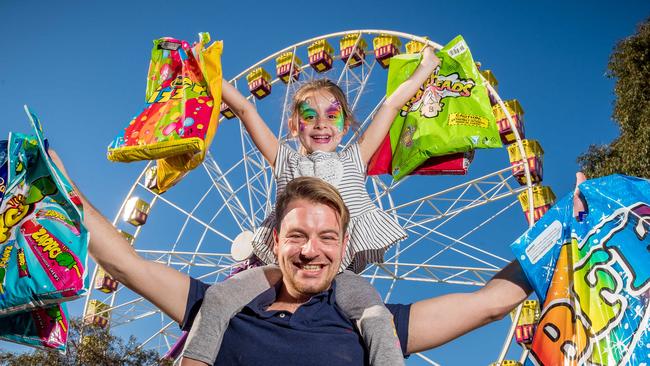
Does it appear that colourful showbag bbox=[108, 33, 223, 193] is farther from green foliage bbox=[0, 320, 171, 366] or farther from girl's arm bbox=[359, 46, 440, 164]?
green foliage bbox=[0, 320, 171, 366]

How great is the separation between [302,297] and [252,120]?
1.25 m

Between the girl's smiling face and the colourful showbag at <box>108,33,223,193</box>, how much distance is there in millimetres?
468

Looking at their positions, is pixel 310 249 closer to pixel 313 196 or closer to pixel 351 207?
pixel 313 196

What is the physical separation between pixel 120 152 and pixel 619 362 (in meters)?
2.14

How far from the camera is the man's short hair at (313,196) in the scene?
2154 millimetres

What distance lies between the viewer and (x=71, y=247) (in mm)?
2150

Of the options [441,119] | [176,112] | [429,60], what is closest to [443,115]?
[441,119]

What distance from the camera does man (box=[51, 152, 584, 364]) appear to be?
2016mm

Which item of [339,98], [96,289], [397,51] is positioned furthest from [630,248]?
[96,289]

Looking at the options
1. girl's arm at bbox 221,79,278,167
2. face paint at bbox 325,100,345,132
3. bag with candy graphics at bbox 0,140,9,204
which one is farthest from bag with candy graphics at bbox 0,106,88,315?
face paint at bbox 325,100,345,132

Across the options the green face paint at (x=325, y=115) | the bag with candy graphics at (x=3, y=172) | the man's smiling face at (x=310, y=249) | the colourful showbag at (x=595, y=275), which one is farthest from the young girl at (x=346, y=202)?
the bag with candy graphics at (x=3, y=172)

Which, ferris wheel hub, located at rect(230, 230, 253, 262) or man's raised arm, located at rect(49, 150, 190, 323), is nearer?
man's raised arm, located at rect(49, 150, 190, 323)

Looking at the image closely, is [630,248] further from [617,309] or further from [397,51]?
[397,51]

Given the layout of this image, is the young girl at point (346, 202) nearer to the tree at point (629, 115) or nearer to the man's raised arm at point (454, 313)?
the man's raised arm at point (454, 313)
